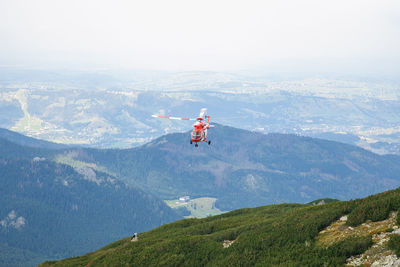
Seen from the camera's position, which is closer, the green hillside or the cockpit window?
the green hillside

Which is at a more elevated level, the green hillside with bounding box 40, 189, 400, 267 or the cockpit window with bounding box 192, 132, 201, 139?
the cockpit window with bounding box 192, 132, 201, 139

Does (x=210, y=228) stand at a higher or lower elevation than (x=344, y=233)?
lower

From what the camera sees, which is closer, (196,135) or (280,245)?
(280,245)

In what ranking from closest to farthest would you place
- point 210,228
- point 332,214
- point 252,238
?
point 332,214 < point 252,238 < point 210,228

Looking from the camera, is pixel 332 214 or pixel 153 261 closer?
pixel 332 214

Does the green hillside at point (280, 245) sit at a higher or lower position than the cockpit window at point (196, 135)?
lower

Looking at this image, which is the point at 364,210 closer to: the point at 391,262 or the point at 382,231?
the point at 382,231

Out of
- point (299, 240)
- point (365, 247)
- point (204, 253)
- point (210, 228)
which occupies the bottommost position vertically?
point (210, 228)

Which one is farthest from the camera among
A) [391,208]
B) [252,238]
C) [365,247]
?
[252,238]

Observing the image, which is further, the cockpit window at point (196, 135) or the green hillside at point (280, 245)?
the cockpit window at point (196, 135)

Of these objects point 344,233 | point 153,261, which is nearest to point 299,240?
point 344,233
